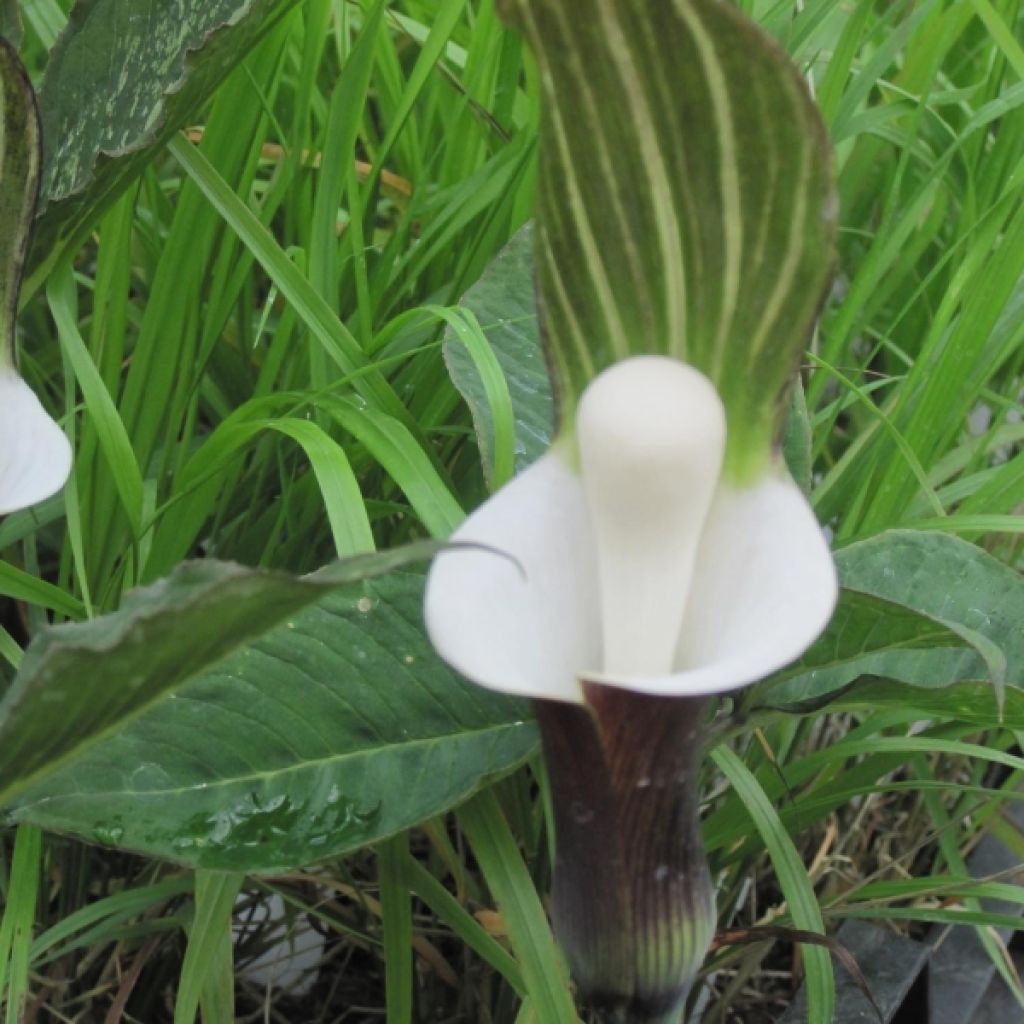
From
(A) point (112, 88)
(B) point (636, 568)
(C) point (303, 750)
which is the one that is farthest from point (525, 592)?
(A) point (112, 88)

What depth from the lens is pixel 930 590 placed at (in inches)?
22.7

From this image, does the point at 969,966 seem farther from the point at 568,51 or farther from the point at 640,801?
the point at 568,51

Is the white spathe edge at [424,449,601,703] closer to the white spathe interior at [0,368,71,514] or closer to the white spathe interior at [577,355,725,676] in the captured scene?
the white spathe interior at [577,355,725,676]

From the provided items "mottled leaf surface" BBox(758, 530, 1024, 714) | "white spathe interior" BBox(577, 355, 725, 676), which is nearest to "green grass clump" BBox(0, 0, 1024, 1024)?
"mottled leaf surface" BBox(758, 530, 1024, 714)

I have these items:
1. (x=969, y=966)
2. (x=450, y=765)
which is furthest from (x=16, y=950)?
(x=969, y=966)

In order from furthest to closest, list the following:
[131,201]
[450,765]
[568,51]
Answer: [131,201] < [450,765] < [568,51]

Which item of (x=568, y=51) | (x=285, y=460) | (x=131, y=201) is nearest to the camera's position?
(x=568, y=51)

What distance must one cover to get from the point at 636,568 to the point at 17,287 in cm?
25

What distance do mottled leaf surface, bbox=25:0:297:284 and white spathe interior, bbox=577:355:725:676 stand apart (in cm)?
25

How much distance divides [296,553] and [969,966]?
46cm

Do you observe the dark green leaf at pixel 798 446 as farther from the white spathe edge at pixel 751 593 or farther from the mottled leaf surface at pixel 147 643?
the mottled leaf surface at pixel 147 643

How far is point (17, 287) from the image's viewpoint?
50 centimetres

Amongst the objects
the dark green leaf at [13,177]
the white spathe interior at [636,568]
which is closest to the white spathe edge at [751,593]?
the white spathe interior at [636,568]

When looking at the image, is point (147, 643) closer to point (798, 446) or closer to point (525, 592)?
point (525, 592)
